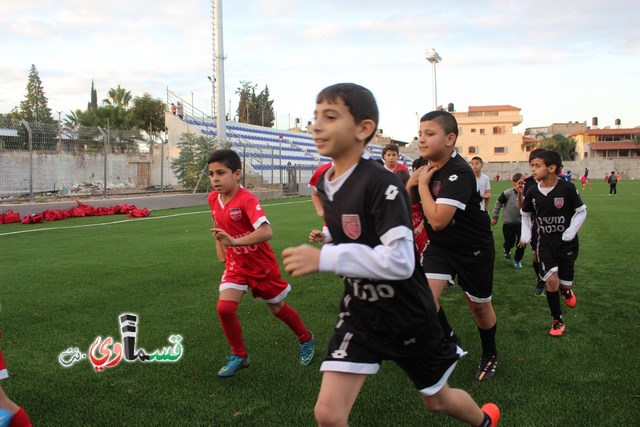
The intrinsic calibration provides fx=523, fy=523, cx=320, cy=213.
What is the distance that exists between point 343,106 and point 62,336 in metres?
4.16

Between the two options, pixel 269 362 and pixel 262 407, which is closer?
pixel 262 407

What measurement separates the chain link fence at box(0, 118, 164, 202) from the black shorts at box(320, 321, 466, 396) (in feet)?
56.4

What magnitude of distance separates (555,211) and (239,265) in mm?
3228

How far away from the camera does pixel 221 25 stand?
25.3m

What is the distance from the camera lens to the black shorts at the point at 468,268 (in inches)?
161

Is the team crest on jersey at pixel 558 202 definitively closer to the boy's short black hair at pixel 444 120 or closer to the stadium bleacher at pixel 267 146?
the boy's short black hair at pixel 444 120

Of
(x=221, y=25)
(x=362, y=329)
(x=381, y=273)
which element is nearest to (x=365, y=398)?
(x=362, y=329)

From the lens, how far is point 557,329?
209 inches

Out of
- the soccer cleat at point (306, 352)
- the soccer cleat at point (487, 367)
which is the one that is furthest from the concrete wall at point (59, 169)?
the soccer cleat at point (487, 367)

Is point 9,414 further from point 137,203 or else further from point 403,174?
point 137,203

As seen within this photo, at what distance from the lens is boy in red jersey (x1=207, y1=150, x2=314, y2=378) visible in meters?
4.25

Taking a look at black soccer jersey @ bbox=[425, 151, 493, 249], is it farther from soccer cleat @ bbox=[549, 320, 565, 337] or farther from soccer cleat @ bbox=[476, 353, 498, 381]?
soccer cleat @ bbox=[549, 320, 565, 337]

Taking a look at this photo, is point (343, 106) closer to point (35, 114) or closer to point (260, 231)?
point (260, 231)

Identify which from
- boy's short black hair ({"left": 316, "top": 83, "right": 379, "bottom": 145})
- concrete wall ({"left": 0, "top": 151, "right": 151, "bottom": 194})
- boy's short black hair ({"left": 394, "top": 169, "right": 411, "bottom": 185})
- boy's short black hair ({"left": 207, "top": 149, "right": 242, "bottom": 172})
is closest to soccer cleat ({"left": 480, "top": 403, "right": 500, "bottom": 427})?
boy's short black hair ({"left": 316, "top": 83, "right": 379, "bottom": 145})
